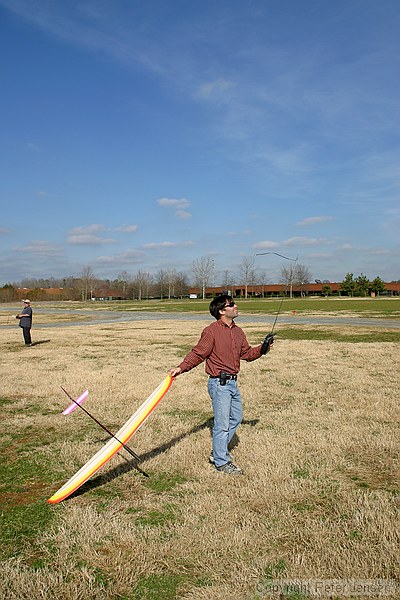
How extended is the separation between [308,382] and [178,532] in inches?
305

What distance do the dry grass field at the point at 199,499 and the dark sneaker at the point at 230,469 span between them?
147 millimetres

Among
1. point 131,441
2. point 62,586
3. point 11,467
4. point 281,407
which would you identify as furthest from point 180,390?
point 62,586

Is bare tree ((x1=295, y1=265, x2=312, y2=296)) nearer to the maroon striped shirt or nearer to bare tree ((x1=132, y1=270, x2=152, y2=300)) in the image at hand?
bare tree ((x1=132, y1=270, x2=152, y2=300))

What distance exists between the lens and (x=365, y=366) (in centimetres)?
1351

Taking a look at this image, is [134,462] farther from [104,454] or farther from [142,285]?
[142,285]

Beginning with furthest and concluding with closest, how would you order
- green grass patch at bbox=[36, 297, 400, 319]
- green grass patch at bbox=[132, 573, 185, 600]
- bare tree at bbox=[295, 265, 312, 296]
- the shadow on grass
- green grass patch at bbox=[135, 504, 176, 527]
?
bare tree at bbox=[295, 265, 312, 296] < green grass patch at bbox=[36, 297, 400, 319] < the shadow on grass < green grass patch at bbox=[135, 504, 176, 527] < green grass patch at bbox=[132, 573, 185, 600]

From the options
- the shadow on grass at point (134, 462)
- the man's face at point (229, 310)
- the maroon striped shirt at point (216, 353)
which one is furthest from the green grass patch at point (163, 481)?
the man's face at point (229, 310)

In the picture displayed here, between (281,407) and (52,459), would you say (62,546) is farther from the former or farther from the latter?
(281,407)

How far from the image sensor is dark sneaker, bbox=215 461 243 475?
562cm

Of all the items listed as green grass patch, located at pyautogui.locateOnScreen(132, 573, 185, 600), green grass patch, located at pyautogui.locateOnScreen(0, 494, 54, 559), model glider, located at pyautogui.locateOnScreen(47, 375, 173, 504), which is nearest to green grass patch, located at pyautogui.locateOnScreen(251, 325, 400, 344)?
model glider, located at pyautogui.locateOnScreen(47, 375, 173, 504)

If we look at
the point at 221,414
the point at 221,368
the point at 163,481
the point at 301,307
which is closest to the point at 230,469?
the point at 221,414

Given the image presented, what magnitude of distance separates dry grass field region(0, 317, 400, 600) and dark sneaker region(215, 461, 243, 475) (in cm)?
15

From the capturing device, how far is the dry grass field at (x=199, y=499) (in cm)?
363

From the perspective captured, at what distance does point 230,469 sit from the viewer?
5648 millimetres
